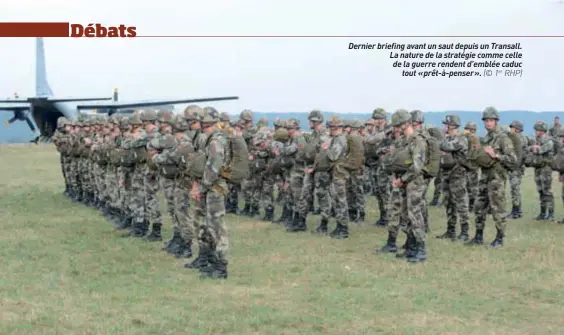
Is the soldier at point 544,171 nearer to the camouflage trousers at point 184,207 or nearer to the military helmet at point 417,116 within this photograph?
the military helmet at point 417,116

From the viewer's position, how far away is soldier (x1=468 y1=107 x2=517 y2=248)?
1142cm

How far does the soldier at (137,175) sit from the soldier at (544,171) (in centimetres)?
838

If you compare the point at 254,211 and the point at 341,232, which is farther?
the point at 254,211

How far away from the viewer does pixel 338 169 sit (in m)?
12.5

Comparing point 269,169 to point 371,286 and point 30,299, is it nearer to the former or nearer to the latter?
point 371,286

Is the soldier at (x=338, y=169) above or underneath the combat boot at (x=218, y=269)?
above

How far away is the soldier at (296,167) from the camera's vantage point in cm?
1377

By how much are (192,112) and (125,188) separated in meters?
3.79

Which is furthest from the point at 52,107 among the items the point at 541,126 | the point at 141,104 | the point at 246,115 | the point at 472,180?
the point at 472,180

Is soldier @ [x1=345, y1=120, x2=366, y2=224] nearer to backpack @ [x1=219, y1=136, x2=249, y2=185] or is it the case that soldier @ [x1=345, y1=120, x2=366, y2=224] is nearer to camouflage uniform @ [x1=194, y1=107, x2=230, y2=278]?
backpack @ [x1=219, y1=136, x2=249, y2=185]

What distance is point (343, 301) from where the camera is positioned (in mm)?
8211

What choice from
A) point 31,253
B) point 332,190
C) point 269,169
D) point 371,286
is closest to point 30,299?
point 31,253

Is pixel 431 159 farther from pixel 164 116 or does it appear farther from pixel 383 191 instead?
pixel 164 116

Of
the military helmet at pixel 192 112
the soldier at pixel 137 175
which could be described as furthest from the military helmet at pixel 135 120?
the military helmet at pixel 192 112
